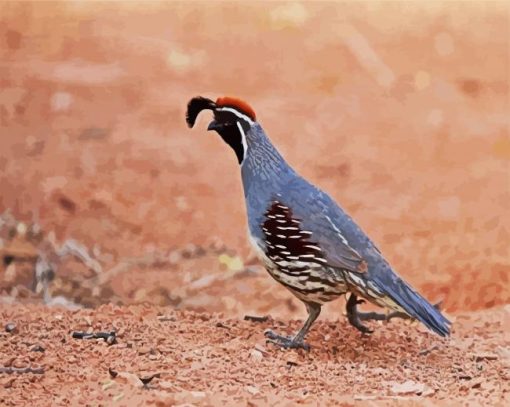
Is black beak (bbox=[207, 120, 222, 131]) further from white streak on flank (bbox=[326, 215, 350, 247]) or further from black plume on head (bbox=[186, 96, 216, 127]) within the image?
white streak on flank (bbox=[326, 215, 350, 247])

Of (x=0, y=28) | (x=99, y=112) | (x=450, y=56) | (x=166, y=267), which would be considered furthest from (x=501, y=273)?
(x=0, y=28)

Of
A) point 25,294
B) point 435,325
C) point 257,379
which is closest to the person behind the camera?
point 257,379

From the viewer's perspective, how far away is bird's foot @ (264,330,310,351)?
413cm

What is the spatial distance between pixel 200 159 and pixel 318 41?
79 centimetres

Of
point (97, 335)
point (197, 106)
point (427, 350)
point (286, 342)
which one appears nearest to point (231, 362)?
point (286, 342)

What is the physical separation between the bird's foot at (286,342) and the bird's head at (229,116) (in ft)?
2.12

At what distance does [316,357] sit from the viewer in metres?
4.13

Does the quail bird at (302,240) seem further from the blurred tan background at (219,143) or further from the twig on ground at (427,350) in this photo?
the blurred tan background at (219,143)

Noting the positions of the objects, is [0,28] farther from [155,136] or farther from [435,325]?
[435,325]

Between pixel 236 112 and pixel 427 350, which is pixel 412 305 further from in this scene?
pixel 236 112

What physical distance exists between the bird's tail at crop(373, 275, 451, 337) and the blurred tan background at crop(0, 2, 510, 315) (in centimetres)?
144

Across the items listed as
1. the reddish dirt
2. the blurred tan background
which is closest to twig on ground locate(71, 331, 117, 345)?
the reddish dirt

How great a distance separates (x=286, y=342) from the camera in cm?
416

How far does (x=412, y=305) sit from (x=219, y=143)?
82.4 inches
